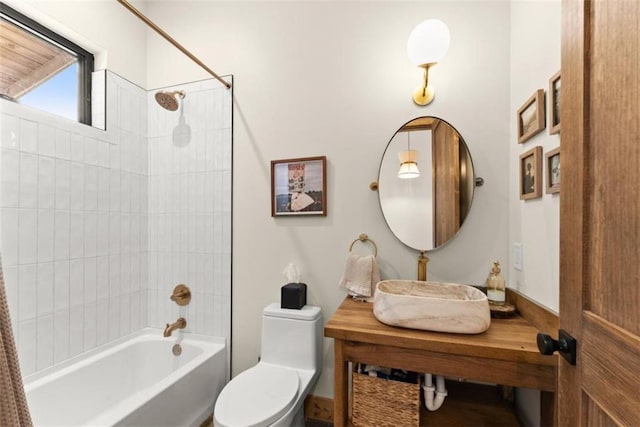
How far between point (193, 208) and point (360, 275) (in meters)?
1.23

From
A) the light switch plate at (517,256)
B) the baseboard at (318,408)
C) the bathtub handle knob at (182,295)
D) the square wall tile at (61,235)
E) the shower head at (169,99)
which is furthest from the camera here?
the bathtub handle knob at (182,295)

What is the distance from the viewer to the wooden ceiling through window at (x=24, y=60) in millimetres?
1391

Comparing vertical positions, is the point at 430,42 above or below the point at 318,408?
above

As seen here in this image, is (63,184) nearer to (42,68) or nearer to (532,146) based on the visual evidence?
(42,68)

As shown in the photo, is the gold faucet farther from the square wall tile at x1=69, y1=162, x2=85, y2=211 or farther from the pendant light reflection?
the pendant light reflection

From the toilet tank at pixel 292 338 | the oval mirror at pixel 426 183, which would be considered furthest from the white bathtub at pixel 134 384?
the oval mirror at pixel 426 183

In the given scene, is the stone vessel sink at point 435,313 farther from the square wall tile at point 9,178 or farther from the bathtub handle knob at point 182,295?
the square wall tile at point 9,178

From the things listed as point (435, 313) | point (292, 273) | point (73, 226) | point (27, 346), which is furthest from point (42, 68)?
point (435, 313)

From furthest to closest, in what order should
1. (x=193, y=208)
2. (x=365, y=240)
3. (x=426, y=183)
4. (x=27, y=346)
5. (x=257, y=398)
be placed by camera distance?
(x=193, y=208), (x=365, y=240), (x=426, y=183), (x=27, y=346), (x=257, y=398)

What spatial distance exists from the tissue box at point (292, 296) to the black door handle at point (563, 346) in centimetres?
112

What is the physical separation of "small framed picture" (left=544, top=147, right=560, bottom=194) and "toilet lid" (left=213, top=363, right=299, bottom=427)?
1.36 meters

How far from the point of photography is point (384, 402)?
3.81 ft

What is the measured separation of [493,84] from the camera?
140 cm

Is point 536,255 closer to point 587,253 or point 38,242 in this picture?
point 587,253
